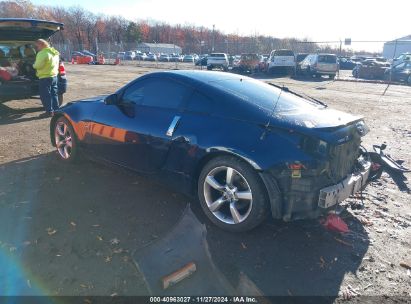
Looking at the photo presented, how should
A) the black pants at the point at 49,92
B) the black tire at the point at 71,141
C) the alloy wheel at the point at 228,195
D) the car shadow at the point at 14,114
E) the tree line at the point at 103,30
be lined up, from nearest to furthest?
the alloy wheel at the point at 228,195 → the black tire at the point at 71,141 → the black pants at the point at 49,92 → the car shadow at the point at 14,114 → the tree line at the point at 103,30

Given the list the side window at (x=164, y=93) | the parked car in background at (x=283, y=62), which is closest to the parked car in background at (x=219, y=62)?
the parked car in background at (x=283, y=62)

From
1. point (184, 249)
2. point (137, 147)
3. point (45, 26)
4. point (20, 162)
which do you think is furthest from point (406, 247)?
point (45, 26)

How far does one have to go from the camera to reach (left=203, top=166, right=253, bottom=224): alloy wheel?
3289 millimetres

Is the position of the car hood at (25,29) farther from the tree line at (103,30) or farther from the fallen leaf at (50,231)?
the tree line at (103,30)

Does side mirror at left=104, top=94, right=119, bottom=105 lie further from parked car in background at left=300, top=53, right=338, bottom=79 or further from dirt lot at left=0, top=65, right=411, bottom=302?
parked car in background at left=300, top=53, right=338, bottom=79

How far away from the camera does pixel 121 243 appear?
10.4 feet

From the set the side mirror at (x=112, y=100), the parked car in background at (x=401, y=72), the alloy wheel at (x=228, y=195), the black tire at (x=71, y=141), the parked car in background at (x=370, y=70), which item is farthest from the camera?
the parked car in background at (x=370, y=70)

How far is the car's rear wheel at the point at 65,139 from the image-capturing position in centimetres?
497

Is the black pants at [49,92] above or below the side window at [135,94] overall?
below

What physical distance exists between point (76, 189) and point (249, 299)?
271 centimetres

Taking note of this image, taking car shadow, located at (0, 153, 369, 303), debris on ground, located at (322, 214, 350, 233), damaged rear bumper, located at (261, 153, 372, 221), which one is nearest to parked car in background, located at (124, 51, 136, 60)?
car shadow, located at (0, 153, 369, 303)

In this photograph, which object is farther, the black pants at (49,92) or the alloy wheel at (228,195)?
the black pants at (49,92)

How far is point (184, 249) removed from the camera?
113 inches

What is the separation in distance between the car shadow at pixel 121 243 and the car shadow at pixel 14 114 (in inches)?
167
